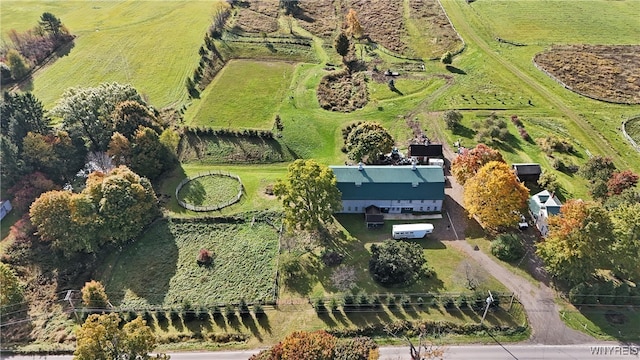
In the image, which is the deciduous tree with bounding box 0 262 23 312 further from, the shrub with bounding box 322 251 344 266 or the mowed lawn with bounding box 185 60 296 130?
the mowed lawn with bounding box 185 60 296 130

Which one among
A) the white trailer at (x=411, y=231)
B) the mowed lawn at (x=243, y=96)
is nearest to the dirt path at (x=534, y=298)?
the white trailer at (x=411, y=231)

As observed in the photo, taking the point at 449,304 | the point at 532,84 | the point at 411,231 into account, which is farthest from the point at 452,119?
the point at 449,304

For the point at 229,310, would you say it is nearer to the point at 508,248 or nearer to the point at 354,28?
the point at 508,248

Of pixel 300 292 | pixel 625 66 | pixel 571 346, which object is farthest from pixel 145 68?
pixel 625 66

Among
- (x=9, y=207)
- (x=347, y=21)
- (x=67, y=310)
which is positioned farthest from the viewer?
(x=347, y=21)

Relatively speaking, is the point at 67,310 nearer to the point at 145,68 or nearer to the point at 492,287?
the point at 492,287

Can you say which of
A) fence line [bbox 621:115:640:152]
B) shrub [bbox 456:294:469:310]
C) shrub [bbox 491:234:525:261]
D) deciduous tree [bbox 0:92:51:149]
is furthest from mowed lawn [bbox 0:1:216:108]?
fence line [bbox 621:115:640:152]
